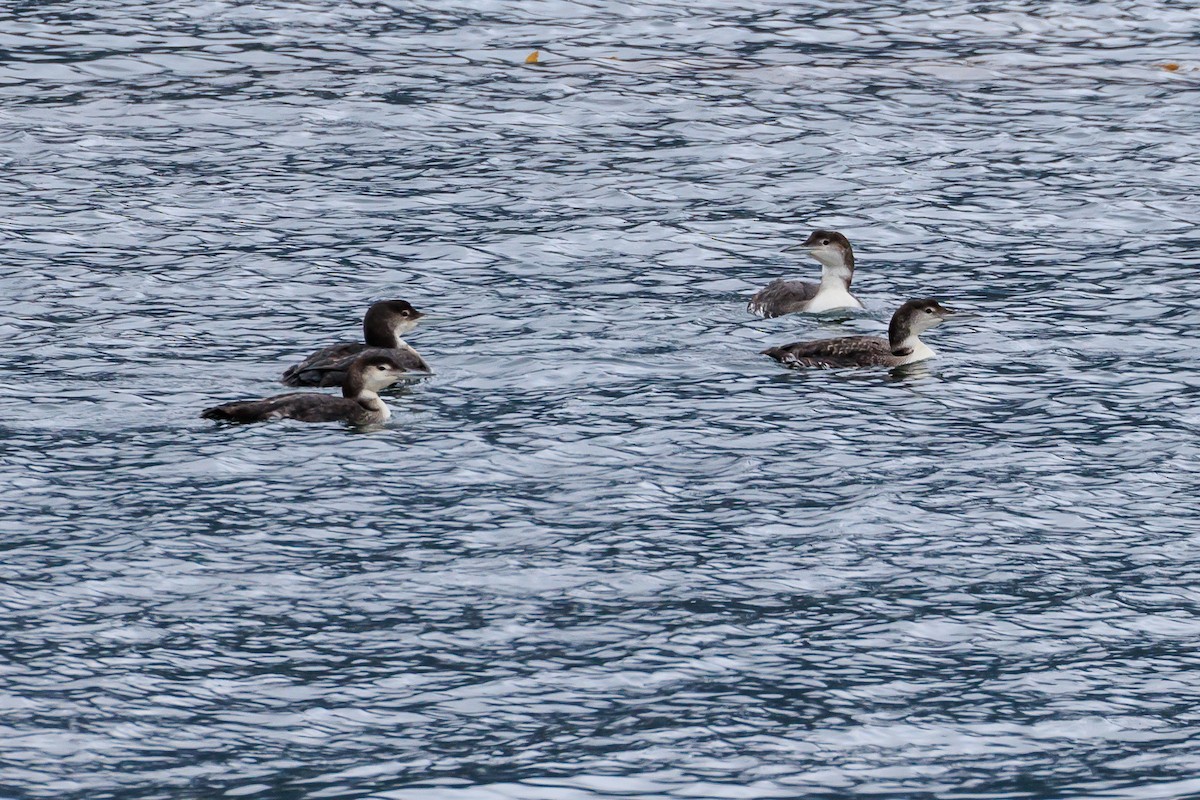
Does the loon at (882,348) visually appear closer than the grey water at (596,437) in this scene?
No

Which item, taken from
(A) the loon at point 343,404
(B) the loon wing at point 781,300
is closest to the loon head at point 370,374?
(A) the loon at point 343,404

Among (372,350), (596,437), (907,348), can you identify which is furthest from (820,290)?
(372,350)

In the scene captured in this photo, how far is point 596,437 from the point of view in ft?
54.4

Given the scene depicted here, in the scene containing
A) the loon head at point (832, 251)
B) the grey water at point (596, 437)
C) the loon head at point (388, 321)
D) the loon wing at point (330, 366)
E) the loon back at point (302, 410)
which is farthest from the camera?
the loon head at point (832, 251)

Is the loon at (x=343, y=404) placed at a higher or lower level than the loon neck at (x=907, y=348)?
higher

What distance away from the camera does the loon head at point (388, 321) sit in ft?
61.0

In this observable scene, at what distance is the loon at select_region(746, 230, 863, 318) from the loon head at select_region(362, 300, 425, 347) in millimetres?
3695

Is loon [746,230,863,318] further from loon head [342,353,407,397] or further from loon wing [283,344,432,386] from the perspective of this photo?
loon head [342,353,407,397]

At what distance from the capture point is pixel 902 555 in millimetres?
14188

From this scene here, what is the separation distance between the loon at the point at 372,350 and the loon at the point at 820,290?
3662mm

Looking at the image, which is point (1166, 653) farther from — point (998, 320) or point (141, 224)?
point (141, 224)

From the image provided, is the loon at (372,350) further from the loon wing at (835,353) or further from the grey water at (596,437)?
the loon wing at (835,353)

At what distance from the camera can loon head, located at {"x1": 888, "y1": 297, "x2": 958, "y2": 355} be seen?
18750 mm

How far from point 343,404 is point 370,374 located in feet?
1.10
